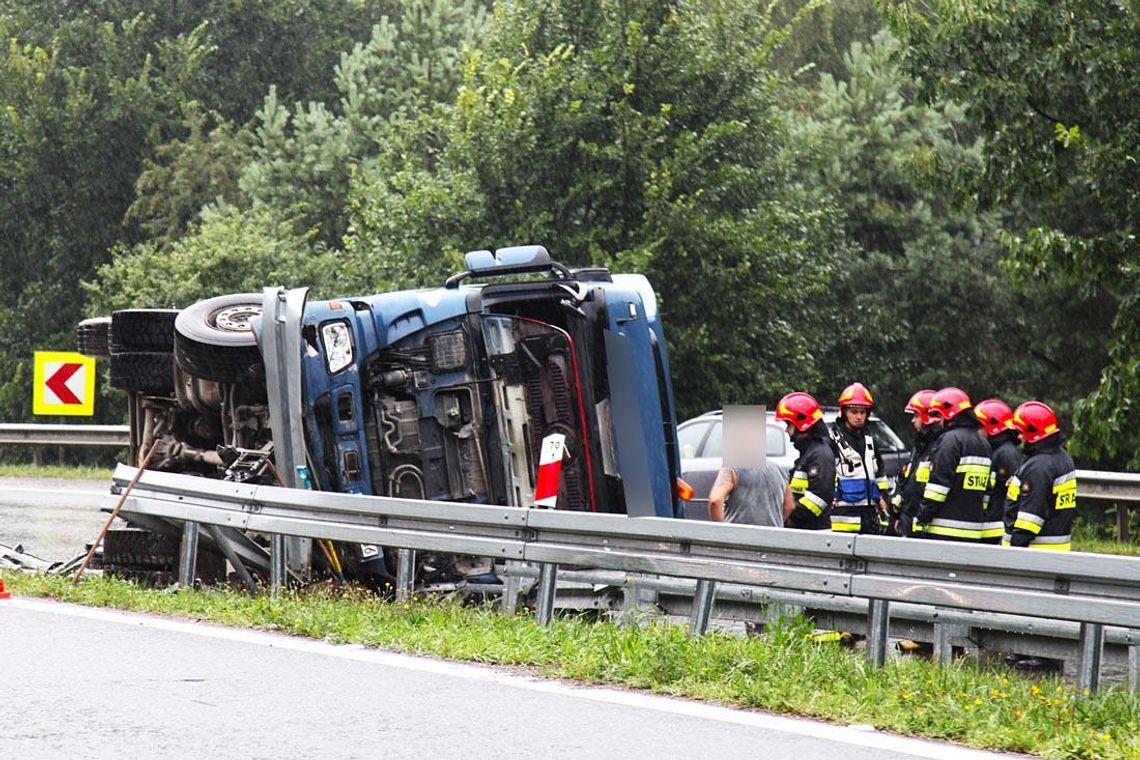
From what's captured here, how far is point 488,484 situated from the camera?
10609 mm

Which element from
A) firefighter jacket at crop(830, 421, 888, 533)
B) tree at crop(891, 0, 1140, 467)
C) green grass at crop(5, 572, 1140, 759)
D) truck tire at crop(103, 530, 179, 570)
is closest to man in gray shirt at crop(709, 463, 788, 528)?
firefighter jacket at crop(830, 421, 888, 533)

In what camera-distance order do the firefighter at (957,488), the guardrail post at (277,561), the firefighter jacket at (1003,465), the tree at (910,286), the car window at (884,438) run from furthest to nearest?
1. the tree at (910,286)
2. the car window at (884,438)
3. the firefighter jacket at (1003,465)
4. the firefighter at (957,488)
5. the guardrail post at (277,561)

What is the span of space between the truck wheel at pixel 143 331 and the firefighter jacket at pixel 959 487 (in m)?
4.91

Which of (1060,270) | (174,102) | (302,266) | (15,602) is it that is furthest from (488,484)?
(174,102)

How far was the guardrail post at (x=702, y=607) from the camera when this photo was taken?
8281mm

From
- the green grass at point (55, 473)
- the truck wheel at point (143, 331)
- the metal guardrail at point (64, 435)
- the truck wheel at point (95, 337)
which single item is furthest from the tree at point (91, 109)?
the truck wheel at point (143, 331)

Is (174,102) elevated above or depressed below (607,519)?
above

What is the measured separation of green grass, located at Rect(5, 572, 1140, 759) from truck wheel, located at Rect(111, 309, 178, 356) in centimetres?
198

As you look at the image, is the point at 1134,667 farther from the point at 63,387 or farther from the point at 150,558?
the point at 63,387

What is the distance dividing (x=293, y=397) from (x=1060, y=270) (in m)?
8.85

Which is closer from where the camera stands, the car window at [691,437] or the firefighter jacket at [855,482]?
the firefighter jacket at [855,482]

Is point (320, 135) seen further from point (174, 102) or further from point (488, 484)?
point (488, 484)

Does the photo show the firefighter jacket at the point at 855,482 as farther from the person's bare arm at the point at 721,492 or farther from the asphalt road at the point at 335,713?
the asphalt road at the point at 335,713

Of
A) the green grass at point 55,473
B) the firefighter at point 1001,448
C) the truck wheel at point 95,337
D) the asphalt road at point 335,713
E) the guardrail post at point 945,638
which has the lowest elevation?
the green grass at point 55,473
